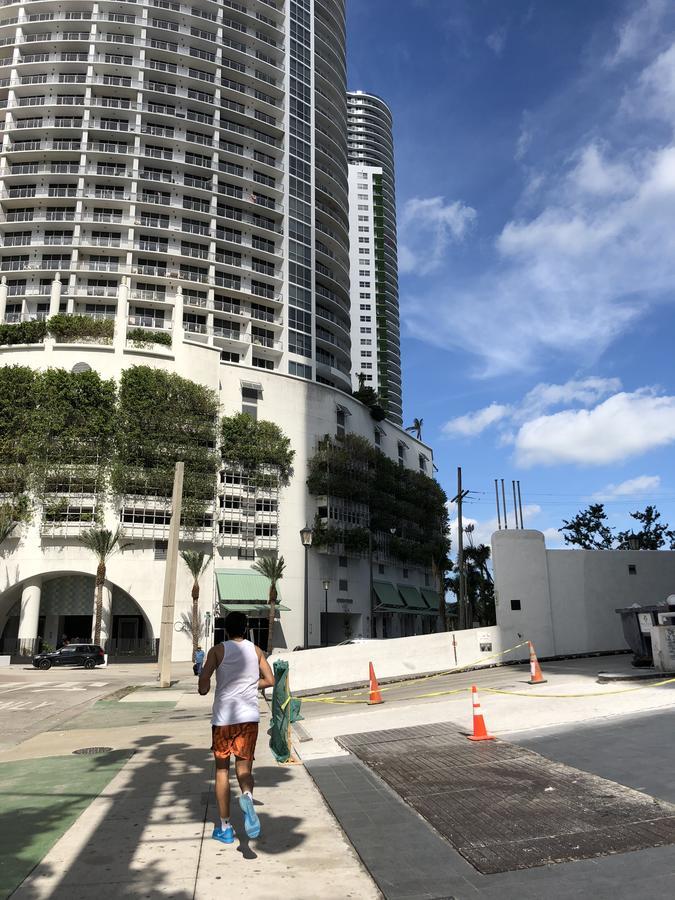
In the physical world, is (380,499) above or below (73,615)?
above

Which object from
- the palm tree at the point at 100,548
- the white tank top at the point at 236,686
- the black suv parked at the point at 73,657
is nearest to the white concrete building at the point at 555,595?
the white tank top at the point at 236,686

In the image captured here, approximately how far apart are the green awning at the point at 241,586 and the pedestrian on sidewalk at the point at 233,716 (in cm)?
4609

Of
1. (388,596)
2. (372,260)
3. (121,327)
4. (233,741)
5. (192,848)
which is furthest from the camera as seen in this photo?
(372,260)

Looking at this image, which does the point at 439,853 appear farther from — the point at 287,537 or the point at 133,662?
the point at 287,537

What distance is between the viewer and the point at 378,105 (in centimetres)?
15750

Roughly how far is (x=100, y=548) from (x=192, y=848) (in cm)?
4453

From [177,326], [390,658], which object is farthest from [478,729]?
[177,326]

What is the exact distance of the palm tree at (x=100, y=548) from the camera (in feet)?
148

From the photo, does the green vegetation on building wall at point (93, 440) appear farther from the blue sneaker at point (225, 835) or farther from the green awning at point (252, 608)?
the blue sneaker at point (225, 835)

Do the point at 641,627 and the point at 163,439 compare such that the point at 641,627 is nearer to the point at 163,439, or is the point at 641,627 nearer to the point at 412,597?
the point at 163,439

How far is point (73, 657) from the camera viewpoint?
35.7 m

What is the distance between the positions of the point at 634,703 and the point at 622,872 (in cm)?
813

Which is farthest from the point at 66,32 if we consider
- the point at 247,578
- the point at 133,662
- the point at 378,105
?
the point at 378,105

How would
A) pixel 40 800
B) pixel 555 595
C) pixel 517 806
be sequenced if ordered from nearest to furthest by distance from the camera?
pixel 517 806 → pixel 40 800 → pixel 555 595
